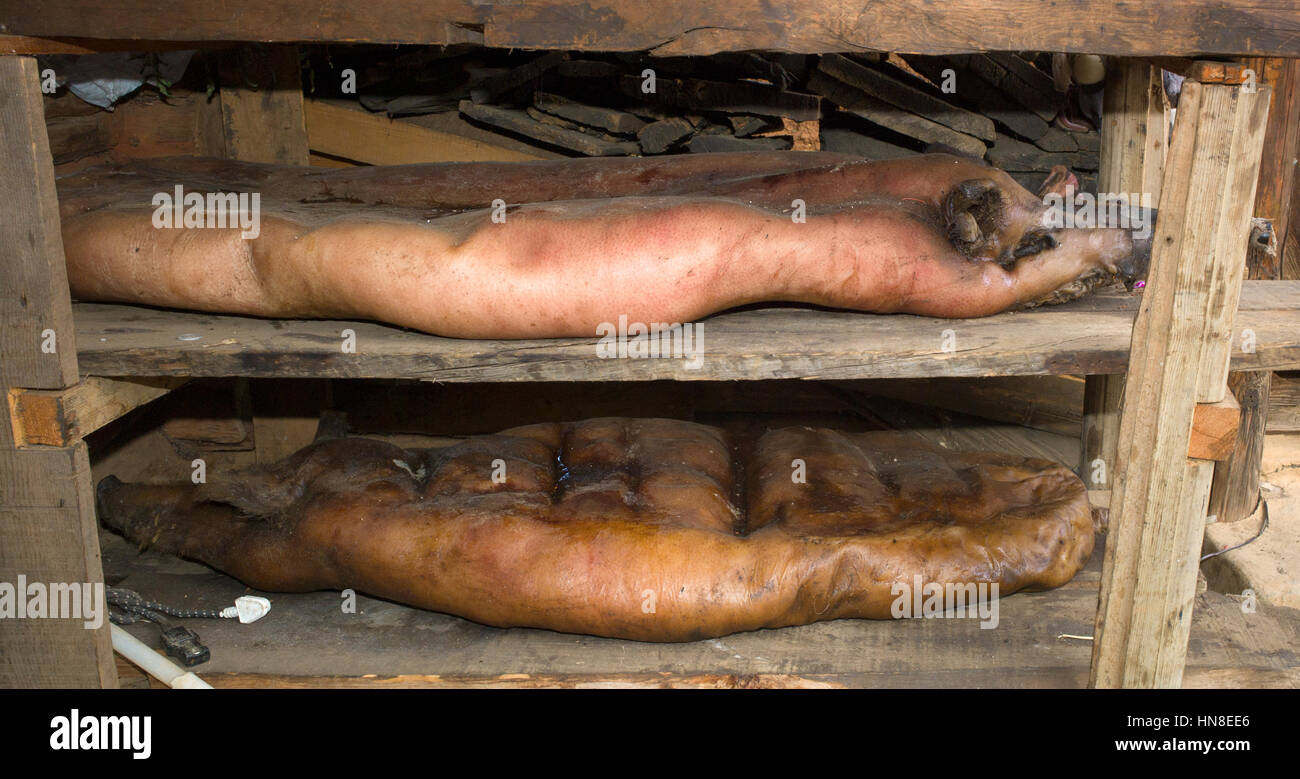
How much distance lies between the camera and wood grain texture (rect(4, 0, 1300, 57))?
2041 mm

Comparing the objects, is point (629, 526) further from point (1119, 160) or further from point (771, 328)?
point (1119, 160)

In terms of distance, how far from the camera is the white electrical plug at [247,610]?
9.68 ft

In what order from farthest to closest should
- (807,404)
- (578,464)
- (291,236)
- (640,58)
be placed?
(807,404) < (640,58) < (578,464) < (291,236)

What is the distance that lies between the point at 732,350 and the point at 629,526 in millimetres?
673

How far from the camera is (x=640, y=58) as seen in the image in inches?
181

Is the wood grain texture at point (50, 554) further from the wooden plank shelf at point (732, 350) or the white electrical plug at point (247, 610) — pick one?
the white electrical plug at point (247, 610)

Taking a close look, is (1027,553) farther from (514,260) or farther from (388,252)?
(388,252)

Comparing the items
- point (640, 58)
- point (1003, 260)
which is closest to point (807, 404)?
point (640, 58)

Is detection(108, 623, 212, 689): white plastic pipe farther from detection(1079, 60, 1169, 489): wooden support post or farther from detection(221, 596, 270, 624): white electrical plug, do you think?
detection(1079, 60, 1169, 489): wooden support post

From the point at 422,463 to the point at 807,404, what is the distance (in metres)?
2.41

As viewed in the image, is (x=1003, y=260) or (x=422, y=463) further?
(x=422, y=463)

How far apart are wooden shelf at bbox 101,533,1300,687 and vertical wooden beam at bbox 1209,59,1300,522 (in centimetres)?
108

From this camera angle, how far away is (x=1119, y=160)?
3535 millimetres

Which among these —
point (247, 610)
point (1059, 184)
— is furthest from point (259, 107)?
point (1059, 184)
